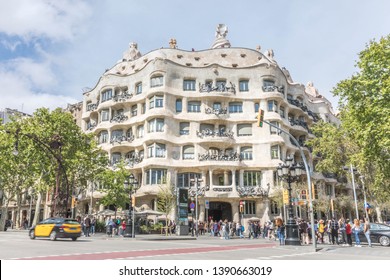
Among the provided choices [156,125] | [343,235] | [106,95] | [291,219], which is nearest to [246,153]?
[156,125]

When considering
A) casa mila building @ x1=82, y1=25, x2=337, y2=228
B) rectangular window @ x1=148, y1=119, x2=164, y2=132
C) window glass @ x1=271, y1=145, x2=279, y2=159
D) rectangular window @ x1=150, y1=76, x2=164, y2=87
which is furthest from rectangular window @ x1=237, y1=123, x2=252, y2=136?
rectangular window @ x1=150, y1=76, x2=164, y2=87

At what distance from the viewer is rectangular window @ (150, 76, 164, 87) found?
43.2 metres

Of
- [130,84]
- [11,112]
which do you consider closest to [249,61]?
[130,84]

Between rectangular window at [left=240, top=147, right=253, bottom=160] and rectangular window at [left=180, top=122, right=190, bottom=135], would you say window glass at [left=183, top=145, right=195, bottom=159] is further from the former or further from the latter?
rectangular window at [left=240, top=147, right=253, bottom=160]

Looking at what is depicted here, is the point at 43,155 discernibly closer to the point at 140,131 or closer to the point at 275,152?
the point at 140,131

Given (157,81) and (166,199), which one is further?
(157,81)

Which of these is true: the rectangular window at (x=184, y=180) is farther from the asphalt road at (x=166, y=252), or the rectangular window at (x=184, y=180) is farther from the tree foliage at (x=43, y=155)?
the asphalt road at (x=166, y=252)

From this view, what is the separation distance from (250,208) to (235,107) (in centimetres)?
1252

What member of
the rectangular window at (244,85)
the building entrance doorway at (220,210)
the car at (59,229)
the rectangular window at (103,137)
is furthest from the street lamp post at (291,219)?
the rectangular window at (103,137)

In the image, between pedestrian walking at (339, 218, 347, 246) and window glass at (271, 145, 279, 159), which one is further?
window glass at (271, 145, 279, 159)

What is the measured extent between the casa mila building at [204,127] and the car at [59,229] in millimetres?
17646

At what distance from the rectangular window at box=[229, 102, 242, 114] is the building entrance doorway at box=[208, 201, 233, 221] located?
11390mm

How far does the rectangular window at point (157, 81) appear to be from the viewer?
43219 mm

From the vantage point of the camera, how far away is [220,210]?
43.2m
